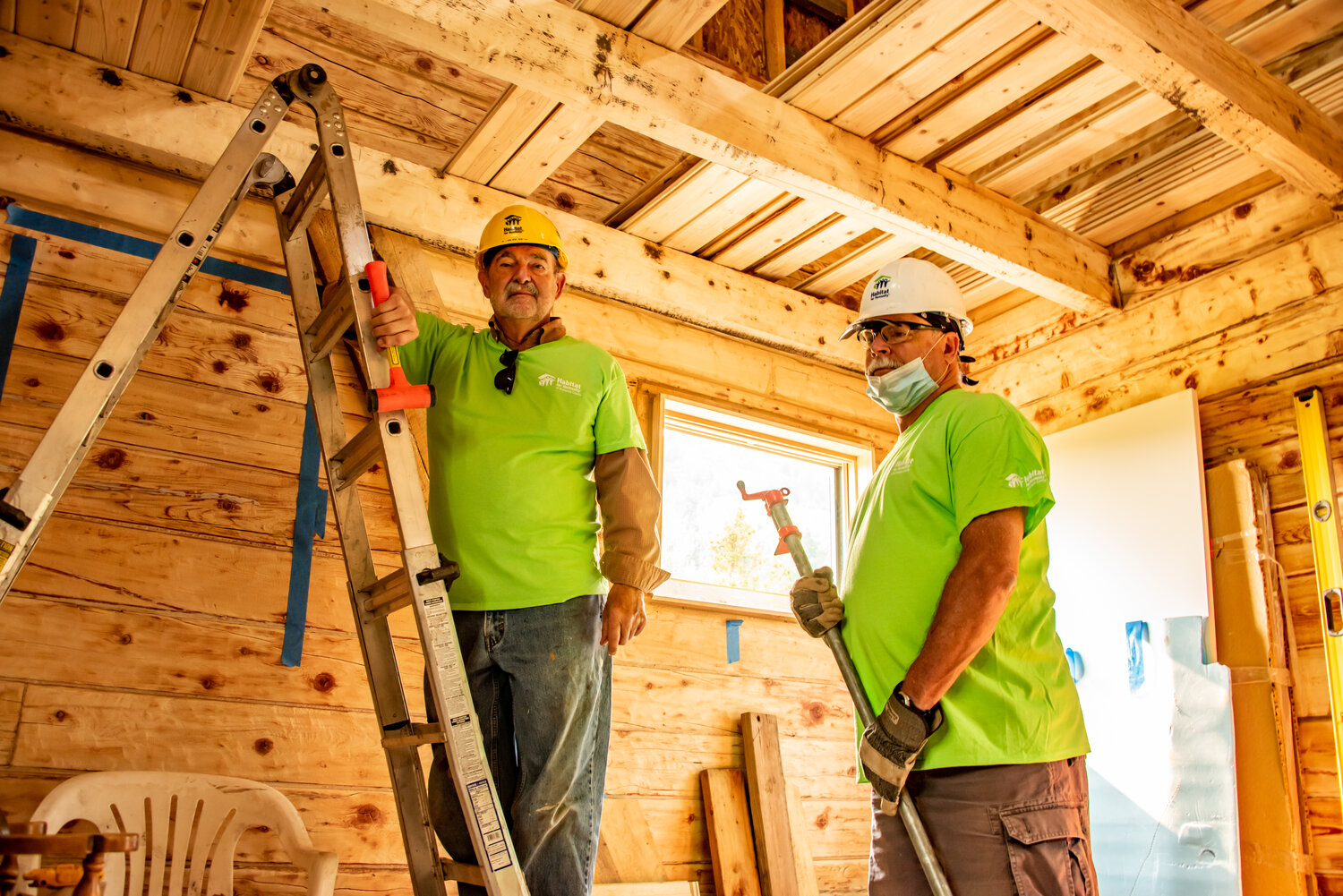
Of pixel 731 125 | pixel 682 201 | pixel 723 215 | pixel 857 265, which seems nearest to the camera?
pixel 731 125

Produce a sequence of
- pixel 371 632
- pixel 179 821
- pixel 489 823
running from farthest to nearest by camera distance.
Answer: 1. pixel 179 821
2. pixel 371 632
3. pixel 489 823

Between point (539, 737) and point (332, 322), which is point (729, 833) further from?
point (332, 322)

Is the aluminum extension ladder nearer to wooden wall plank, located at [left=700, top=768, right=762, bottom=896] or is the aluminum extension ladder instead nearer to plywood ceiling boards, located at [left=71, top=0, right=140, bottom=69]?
plywood ceiling boards, located at [left=71, top=0, right=140, bottom=69]

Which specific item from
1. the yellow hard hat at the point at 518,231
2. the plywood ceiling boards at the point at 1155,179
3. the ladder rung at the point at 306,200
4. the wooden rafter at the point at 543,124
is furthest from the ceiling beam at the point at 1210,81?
the ladder rung at the point at 306,200

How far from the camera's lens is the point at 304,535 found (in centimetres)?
279

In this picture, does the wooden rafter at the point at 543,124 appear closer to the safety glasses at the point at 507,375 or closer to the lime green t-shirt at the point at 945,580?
the safety glasses at the point at 507,375

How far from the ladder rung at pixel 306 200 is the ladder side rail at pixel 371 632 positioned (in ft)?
0.10

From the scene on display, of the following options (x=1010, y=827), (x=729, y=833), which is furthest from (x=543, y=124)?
(x=729, y=833)

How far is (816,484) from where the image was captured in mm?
4191

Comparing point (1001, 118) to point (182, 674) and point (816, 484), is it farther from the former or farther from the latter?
point (182, 674)

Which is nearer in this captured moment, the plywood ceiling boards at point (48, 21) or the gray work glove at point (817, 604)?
the gray work glove at point (817, 604)

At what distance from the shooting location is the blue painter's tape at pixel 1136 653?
3314 millimetres

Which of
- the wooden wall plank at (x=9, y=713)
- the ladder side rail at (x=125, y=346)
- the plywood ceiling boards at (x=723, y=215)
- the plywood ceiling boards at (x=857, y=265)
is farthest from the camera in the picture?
the plywood ceiling boards at (x=857, y=265)

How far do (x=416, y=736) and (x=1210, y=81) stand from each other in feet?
8.46
